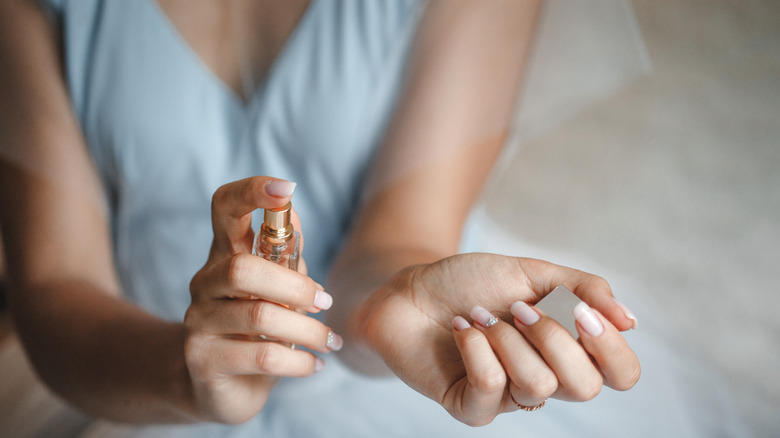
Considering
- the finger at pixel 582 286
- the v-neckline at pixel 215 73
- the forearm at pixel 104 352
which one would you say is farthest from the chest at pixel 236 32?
the finger at pixel 582 286

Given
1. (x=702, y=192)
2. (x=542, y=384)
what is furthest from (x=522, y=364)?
(x=702, y=192)

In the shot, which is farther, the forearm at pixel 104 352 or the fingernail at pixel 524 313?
the forearm at pixel 104 352

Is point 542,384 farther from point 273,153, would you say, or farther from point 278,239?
point 273,153

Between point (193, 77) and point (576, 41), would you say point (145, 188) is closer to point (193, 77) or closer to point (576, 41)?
point (193, 77)

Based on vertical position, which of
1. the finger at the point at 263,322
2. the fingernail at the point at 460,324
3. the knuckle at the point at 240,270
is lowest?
the finger at the point at 263,322

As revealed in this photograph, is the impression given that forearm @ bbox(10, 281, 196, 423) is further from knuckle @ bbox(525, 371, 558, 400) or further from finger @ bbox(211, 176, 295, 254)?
knuckle @ bbox(525, 371, 558, 400)

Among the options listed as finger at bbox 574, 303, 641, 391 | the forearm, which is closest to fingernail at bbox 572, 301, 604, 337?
finger at bbox 574, 303, 641, 391

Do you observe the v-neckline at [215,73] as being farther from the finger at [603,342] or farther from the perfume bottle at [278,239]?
the finger at [603,342]
